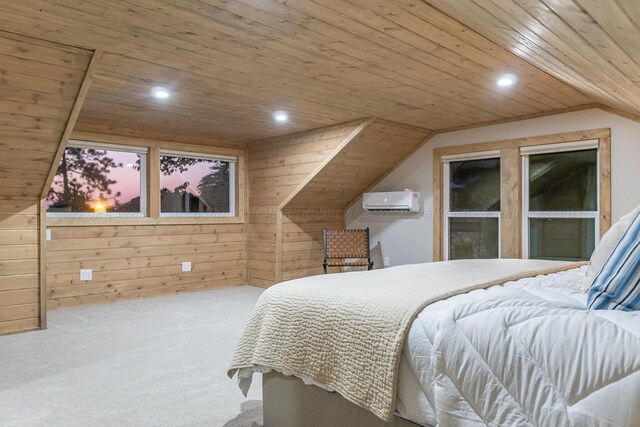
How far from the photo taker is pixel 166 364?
2.94 metres

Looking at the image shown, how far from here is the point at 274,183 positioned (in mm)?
5762

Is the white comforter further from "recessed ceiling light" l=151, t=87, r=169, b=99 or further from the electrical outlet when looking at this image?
the electrical outlet

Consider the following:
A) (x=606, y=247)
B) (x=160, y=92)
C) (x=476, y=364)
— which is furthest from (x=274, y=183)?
(x=476, y=364)

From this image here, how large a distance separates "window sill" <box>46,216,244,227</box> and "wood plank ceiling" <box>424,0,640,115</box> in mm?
4126

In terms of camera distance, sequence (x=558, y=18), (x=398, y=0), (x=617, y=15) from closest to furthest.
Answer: (x=617, y=15)
(x=558, y=18)
(x=398, y=0)

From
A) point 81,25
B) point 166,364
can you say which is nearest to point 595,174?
point 166,364

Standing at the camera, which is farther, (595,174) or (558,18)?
(595,174)

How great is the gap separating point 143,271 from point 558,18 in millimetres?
4765

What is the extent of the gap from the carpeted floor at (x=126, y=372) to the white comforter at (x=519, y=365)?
1.11 metres

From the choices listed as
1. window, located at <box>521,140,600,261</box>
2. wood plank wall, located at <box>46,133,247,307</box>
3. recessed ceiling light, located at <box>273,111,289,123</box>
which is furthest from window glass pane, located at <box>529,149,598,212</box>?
wood plank wall, located at <box>46,133,247,307</box>

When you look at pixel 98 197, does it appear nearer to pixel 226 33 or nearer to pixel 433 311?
pixel 226 33

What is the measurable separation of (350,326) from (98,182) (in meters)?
4.38

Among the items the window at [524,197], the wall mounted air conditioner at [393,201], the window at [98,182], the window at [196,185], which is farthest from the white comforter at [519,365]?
the window at [196,185]

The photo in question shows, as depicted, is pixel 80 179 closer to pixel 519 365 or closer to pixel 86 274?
pixel 86 274
